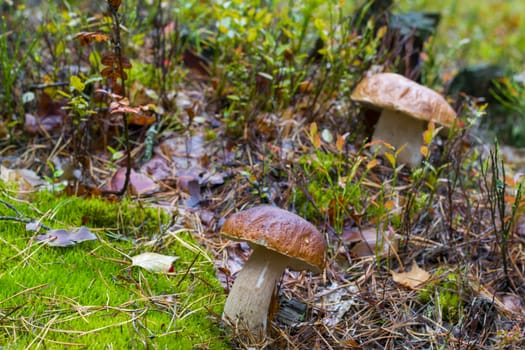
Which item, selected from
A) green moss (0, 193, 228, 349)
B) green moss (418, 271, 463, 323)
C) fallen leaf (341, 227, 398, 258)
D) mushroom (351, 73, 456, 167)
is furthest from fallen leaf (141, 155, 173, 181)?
green moss (418, 271, 463, 323)

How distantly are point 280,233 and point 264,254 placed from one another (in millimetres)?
225

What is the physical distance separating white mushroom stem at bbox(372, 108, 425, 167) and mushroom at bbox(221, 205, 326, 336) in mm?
1780

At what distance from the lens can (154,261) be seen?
2363 mm

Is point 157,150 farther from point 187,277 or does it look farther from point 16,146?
point 187,277

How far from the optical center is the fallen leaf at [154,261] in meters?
2.31

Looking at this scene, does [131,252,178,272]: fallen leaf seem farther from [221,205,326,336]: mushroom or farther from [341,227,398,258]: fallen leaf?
[341,227,398,258]: fallen leaf

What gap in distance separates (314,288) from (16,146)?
2220mm

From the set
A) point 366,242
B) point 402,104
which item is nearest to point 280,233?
point 366,242

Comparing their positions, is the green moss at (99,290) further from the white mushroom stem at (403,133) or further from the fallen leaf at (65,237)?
the white mushroom stem at (403,133)

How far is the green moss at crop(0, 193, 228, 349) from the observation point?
190 centimetres

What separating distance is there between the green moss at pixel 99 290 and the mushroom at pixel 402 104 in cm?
170

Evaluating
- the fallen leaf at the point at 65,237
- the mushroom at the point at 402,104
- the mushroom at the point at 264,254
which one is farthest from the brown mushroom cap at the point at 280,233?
the mushroom at the point at 402,104

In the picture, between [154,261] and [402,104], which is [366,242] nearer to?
[402,104]

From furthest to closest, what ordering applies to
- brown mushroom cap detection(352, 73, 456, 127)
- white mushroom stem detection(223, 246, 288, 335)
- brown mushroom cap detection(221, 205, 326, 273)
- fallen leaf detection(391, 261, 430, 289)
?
brown mushroom cap detection(352, 73, 456, 127) < fallen leaf detection(391, 261, 430, 289) < white mushroom stem detection(223, 246, 288, 335) < brown mushroom cap detection(221, 205, 326, 273)
